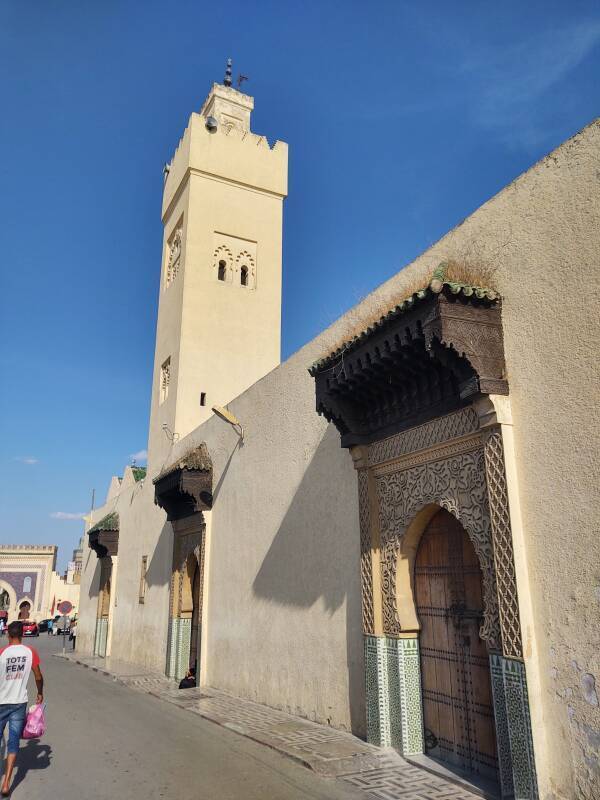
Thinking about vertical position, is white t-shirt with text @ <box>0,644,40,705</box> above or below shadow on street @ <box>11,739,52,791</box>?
above

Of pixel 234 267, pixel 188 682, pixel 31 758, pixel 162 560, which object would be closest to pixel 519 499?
pixel 31 758

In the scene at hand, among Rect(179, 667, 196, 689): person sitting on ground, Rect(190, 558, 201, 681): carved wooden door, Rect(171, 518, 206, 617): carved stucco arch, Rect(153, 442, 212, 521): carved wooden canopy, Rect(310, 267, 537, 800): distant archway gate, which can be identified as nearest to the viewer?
Rect(310, 267, 537, 800): distant archway gate

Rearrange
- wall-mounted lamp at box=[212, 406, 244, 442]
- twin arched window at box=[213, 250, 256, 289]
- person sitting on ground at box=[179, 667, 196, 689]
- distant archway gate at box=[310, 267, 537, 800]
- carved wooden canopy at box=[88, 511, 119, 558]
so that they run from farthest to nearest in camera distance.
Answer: carved wooden canopy at box=[88, 511, 119, 558]
twin arched window at box=[213, 250, 256, 289]
person sitting on ground at box=[179, 667, 196, 689]
wall-mounted lamp at box=[212, 406, 244, 442]
distant archway gate at box=[310, 267, 537, 800]

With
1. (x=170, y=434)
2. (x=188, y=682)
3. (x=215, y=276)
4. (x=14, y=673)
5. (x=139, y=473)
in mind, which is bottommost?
(x=188, y=682)

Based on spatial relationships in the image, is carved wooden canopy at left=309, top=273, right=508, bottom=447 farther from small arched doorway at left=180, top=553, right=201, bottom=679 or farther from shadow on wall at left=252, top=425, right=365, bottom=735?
small arched doorway at left=180, top=553, right=201, bottom=679

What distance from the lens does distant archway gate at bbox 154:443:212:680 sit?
10.6m

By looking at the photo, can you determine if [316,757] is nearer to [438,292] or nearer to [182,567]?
[438,292]

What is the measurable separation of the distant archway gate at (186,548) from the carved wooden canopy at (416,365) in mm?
4936

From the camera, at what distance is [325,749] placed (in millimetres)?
5535

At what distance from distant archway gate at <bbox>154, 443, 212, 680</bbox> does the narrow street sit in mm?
3029

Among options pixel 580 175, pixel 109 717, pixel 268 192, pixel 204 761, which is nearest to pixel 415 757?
pixel 204 761

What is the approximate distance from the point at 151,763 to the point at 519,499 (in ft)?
12.5

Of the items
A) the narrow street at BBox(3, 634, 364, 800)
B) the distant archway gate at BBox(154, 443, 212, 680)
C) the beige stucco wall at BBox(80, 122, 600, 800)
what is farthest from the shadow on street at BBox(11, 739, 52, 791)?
the distant archway gate at BBox(154, 443, 212, 680)

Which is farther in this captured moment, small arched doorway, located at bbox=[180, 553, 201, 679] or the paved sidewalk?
small arched doorway, located at bbox=[180, 553, 201, 679]
